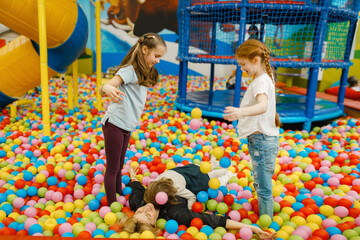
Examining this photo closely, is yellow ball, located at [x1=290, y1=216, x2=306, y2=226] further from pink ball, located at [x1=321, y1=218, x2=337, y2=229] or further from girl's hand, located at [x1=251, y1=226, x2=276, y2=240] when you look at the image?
girl's hand, located at [x1=251, y1=226, x2=276, y2=240]

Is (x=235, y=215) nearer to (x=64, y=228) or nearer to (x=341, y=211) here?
(x=341, y=211)

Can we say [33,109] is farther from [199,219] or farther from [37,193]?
[199,219]

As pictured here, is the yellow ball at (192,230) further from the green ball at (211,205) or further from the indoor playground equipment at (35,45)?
the indoor playground equipment at (35,45)

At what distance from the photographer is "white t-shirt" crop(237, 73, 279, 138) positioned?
5.13 feet

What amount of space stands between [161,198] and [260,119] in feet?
2.26

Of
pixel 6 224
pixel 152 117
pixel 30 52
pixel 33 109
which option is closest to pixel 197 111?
pixel 6 224

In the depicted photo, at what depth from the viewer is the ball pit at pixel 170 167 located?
1.69m

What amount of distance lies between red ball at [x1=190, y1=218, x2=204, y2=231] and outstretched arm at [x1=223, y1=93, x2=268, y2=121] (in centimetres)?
66

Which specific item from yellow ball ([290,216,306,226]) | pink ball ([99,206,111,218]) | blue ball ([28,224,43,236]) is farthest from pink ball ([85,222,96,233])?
yellow ball ([290,216,306,226])

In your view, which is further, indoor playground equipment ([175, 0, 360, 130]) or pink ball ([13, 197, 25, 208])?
indoor playground equipment ([175, 0, 360, 130])

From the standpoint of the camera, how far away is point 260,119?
1.62 m

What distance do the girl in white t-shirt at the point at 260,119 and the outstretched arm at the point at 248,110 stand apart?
4 cm

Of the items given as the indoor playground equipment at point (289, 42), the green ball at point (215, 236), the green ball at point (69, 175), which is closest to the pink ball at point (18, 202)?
the green ball at point (69, 175)

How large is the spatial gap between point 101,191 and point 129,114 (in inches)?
26.8
